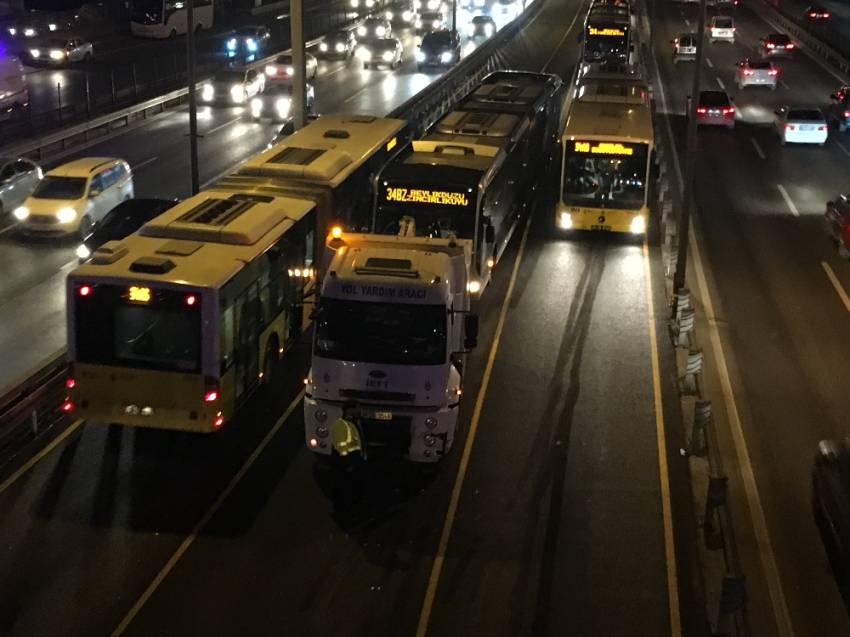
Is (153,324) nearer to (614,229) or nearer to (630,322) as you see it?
(630,322)

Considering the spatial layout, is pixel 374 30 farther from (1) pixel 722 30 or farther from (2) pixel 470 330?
(2) pixel 470 330

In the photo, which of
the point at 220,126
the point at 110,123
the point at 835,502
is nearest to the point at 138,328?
the point at 835,502

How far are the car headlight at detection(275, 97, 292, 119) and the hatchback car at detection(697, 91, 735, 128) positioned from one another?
15.6 m

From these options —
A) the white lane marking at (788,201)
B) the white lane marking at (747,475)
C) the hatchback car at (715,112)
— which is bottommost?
the white lane marking at (747,475)

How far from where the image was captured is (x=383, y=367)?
14.4 meters

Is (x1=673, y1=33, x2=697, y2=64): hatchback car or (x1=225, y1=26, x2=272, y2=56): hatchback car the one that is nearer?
(x1=673, y1=33, x2=697, y2=64): hatchback car

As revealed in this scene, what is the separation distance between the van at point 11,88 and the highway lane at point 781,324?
23457 millimetres

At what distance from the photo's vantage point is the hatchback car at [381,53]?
5734cm

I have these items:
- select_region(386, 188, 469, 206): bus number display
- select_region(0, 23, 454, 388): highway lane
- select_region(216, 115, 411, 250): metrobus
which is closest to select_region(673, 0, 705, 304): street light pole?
select_region(386, 188, 469, 206): bus number display

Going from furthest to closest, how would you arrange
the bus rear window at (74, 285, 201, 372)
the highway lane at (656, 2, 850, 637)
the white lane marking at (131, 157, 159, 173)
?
Answer: the white lane marking at (131, 157, 159, 173) < the bus rear window at (74, 285, 201, 372) < the highway lane at (656, 2, 850, 637)

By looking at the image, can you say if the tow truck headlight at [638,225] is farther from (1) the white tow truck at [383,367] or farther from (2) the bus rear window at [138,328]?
(2) the bus rear window at [138,328]

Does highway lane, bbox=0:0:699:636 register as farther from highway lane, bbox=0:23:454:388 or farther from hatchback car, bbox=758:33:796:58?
hatchback car, bbox=758:33:796:58

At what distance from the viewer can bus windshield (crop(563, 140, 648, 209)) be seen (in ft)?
87.9

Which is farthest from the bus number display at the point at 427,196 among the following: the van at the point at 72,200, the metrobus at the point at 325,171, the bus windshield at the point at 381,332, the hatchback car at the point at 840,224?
the hatchback car at the point at 840,224
